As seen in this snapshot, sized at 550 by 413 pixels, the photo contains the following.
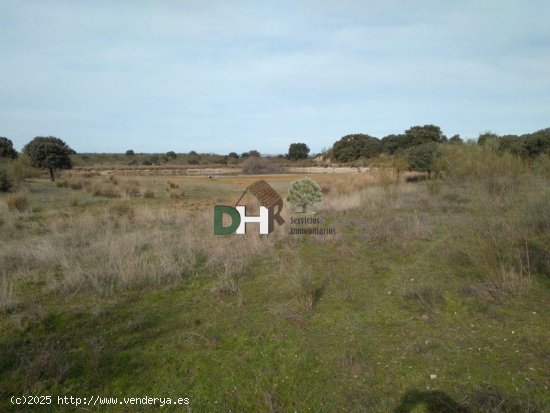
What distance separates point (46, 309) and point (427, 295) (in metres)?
5.00

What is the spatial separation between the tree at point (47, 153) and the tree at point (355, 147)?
105ft

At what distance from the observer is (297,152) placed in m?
63.4

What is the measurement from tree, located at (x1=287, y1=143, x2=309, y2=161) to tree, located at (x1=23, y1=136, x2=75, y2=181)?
39.9 metres

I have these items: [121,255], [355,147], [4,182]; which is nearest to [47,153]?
[4,182]

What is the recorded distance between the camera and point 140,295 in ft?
18.5

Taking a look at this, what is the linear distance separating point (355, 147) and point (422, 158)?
27283mm

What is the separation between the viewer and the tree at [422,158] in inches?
882

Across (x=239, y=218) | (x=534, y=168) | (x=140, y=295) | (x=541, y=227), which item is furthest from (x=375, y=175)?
(x=140, y=295)

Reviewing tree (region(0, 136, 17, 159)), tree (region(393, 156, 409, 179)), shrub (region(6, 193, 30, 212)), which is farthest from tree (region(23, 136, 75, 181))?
tree (region(393, 156, 409, 179))

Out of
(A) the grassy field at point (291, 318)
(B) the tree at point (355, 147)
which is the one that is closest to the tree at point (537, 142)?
(A) the grassy field at point (291, 318)

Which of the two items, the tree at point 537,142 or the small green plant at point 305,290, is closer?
the small green plant at point 305,290

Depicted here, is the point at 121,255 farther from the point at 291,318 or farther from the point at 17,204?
the point at 17,204

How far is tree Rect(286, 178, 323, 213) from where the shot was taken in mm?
13609

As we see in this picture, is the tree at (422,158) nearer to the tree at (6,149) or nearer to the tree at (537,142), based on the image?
the tree at (537,142)
